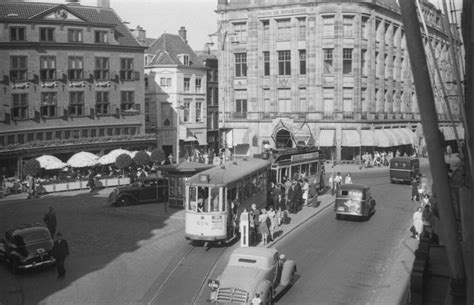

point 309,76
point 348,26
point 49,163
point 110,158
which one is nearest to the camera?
point 49,163

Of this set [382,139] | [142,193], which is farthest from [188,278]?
[382,139]

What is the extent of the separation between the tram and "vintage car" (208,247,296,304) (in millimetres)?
16131

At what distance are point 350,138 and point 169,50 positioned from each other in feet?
83.2

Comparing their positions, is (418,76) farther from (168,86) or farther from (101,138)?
(168,86)

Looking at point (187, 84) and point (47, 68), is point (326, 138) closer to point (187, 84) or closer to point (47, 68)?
point (187, 84)

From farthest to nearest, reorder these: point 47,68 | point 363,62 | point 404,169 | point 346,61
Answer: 1. point 363,62
2. point 346,61
3. point 47,68
4. point 404,169

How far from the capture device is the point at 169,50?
6894cm

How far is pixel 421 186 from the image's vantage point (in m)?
35.0

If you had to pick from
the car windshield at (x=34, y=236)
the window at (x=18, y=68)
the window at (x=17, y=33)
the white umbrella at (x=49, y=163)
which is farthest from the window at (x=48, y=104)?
the car windshield at (x=34, y=236)

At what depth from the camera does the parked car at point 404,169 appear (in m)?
42.8

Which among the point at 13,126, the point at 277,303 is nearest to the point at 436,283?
the point at 277,303

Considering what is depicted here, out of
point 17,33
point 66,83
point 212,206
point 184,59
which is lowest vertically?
point 212,206

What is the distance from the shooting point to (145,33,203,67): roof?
67250 millimetres

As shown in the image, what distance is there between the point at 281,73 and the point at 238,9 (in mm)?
9114
